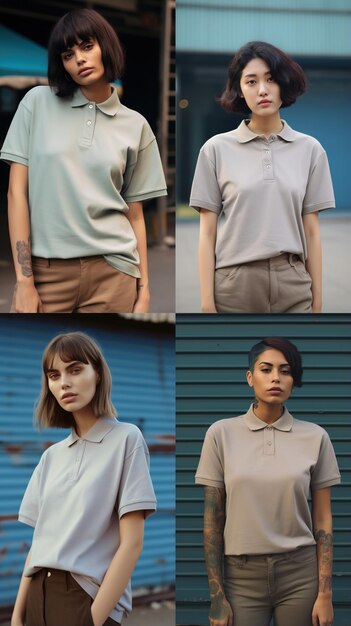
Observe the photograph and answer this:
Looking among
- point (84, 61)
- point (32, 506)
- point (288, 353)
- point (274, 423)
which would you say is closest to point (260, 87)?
point (84, 61)

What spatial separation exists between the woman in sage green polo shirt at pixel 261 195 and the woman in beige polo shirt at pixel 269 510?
0.96 ft

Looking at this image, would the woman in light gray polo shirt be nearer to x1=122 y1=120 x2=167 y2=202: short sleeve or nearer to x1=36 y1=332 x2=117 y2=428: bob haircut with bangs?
x1=36 y1=332 x2=117 y2=428: bob haircut with bangs

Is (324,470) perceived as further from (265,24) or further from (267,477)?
(265,24)

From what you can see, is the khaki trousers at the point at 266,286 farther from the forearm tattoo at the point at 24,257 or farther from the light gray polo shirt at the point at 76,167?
the forearm tattoo at the point at 24,257

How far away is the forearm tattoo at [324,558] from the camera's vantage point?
4.31 m

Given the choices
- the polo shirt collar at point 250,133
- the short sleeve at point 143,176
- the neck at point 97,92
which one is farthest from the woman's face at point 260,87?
the neck at point 97,92

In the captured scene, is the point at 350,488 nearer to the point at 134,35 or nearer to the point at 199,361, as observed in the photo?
the point at 199,361

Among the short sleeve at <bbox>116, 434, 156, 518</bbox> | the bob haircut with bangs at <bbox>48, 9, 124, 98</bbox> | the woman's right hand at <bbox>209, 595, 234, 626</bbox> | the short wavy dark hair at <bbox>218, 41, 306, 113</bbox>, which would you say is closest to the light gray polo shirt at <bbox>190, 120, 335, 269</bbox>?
the short wavy dark hair at <bbox>218, 41, 306, 113</bbox>

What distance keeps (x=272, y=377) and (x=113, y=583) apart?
1.11 m

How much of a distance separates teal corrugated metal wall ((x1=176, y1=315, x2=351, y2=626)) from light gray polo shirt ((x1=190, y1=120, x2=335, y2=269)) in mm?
837

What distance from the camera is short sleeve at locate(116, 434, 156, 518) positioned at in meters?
3.96

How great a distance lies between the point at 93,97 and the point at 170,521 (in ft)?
8.96

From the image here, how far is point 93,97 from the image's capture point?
4.21 meters

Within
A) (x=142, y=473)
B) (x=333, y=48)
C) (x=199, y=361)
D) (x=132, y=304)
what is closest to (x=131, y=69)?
(x=333, y=48)
